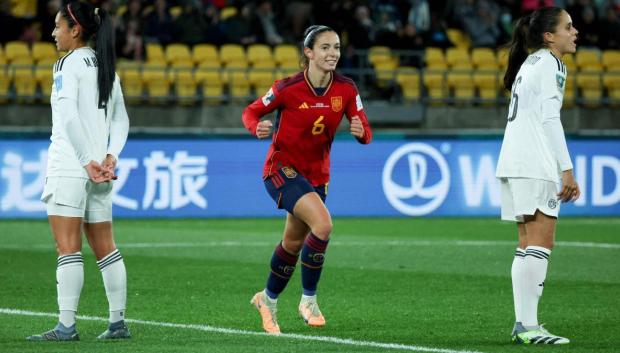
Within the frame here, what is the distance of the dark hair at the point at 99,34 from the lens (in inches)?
291

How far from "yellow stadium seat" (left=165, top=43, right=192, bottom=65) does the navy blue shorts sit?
14268 mm

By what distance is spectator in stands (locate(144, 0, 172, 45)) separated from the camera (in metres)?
22.8

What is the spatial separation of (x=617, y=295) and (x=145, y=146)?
30.0 feet

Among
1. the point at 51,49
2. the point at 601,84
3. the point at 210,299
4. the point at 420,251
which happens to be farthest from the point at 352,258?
the point at 601,84

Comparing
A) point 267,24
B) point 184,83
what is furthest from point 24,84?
point 267,24

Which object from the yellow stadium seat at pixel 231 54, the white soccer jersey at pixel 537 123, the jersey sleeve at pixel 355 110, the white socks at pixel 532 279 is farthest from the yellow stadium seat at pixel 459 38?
the white socks at pixel 532 279

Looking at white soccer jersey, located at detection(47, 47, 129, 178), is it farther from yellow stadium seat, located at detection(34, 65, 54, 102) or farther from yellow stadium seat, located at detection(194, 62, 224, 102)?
yellow stadium seat, located at detection(194, 62, 224, 102)

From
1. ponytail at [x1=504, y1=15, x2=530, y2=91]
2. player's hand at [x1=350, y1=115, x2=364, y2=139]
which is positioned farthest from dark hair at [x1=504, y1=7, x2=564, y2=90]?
player's hand at [x1=350, y1=115, x2=364, y2=139]

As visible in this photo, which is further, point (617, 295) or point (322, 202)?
point (617, 295)

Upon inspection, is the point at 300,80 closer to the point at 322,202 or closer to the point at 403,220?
the point at 322,202

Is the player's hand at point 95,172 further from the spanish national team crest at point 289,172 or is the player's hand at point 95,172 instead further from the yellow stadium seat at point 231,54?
the yellow stadium seat at point 231,54

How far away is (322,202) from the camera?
839 cm

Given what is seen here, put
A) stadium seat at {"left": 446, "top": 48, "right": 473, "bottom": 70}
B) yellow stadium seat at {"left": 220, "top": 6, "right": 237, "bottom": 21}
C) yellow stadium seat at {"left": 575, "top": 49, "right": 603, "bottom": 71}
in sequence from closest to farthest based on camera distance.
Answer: yellow stadium seat at {"left": 220, "top": 6, "right": 237, "bottom": 21} → stadium seat at {"left": 446, "top": 48, "right": 473, "bottom": 70} → yellow stadium seat at {"left": 575, "top": 49, "right": 603, "bottom": 71}

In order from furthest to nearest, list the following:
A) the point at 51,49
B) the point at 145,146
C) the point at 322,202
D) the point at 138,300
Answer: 1. the point at 51,49
2. the point at 145,146
3. the point at 138,300
4. the point at 322,202
